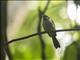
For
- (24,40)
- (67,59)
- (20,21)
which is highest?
(20,21)

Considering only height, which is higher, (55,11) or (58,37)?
(55,11)

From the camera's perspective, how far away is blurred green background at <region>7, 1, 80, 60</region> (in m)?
1.16

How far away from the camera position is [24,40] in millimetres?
1188

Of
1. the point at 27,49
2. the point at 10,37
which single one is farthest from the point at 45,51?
the point at 10,37

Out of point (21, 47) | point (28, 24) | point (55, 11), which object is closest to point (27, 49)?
point (21, 47)

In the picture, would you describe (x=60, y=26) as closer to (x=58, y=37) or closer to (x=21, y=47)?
(x=58, y=37)

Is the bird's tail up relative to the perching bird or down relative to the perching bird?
down

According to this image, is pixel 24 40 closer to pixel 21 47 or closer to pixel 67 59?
pixel 21 47

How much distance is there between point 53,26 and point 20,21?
7.6 inches

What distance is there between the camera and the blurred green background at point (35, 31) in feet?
3.82

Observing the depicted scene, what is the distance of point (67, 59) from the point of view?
3.80 feet

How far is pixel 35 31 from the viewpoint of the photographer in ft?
3.91

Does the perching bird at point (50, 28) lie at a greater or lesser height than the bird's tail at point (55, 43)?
greater

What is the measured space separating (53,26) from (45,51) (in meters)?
0.15
